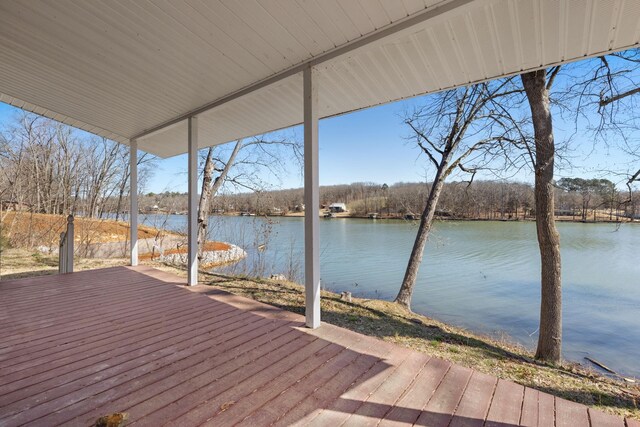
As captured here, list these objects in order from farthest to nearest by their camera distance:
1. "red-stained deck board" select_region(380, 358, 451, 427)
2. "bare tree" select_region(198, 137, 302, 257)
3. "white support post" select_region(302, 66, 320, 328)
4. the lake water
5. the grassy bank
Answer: "bare tree" select_region(198, 137, 302, 257), the lake water, "white support post" select_region(302, 66, 320, 328), the grassy bank, "red-stained deck board" select_region(380, 358, 451, 427)

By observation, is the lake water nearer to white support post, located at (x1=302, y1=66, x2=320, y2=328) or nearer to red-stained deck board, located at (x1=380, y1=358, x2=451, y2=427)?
red-stained deck board, located at (x1=380, y1=358, x2=451, y2=427)

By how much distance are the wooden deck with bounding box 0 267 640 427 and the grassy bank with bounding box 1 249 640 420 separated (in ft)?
1.99

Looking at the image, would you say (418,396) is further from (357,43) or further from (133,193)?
(133,193)

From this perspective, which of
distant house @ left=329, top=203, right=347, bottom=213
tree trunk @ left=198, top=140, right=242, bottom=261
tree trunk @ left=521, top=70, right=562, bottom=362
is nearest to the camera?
tree trunk @ left=521, top=70, right=562, bottom=362

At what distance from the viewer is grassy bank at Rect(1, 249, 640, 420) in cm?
215

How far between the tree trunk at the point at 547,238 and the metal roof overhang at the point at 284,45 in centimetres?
216

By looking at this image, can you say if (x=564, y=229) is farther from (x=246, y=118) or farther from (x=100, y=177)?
(x=100, y=177)

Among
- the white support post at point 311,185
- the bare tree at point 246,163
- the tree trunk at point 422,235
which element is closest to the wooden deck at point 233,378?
the white support post at point 311,185

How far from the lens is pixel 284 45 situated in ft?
7.38

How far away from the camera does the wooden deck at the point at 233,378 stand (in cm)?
145

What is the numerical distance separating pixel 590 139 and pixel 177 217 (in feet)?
34.1

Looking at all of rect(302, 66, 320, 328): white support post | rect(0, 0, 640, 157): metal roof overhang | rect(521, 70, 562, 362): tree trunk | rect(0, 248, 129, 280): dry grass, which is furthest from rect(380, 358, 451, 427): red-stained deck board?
rect(0, 248, 129, 280): dry grass

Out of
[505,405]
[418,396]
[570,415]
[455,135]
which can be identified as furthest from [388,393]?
[455,135]

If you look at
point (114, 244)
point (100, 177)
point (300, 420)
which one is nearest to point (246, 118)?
point (300, 420)
